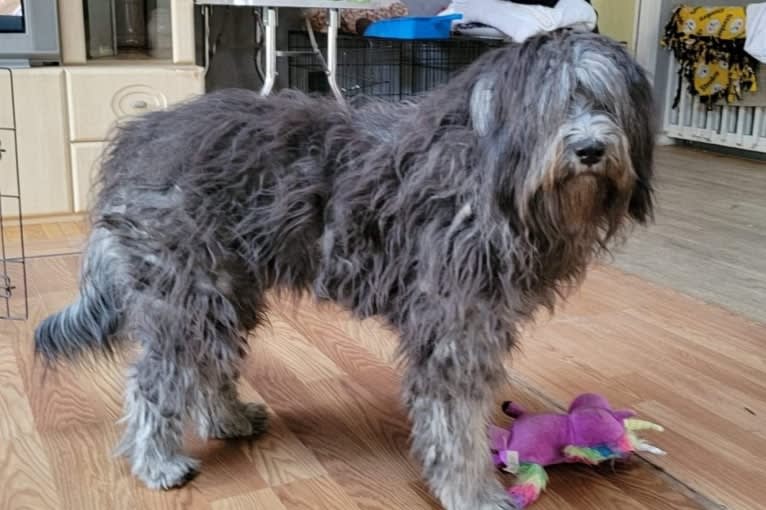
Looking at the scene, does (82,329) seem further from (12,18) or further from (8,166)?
(12,18)

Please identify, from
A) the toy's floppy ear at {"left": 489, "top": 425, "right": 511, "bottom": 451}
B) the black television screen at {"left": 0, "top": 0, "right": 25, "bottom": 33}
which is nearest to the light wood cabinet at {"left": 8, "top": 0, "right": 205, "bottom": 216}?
the black television screen at {"left": 0, "top": 0, "right": 25, "bottom": 33}

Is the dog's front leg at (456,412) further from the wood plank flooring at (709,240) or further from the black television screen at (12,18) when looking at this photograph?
the black television screen at (12,18)

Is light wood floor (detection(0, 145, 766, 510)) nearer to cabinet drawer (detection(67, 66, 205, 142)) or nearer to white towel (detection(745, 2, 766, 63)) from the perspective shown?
cabinet drawer (detection(67, 66, 205, 142))

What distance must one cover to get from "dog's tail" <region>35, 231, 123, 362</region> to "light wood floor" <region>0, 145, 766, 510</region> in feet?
0.70

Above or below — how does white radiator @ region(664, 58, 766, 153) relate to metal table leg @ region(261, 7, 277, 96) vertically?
below

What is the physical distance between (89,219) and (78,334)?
0.21 m

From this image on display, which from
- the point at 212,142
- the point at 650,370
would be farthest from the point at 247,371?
the point at 650,370

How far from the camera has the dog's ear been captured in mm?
1253

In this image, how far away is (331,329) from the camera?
2312 mm

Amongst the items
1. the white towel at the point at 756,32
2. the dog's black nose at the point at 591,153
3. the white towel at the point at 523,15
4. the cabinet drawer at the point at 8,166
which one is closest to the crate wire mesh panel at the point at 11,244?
the cabinet drawer at the point at 8,166

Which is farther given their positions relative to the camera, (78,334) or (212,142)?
(78,334)

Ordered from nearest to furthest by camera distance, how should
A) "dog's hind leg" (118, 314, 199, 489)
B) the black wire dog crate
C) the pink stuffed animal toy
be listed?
"dog's hind leg" (118, 314, 199, 489), the pink stuffed animal toy, the black wire dog crate

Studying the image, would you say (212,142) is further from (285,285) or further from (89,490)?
(89,490)

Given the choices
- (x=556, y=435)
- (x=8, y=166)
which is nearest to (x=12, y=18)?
(x=8, y=166)
